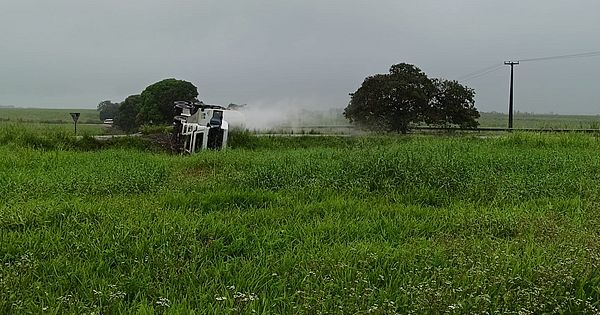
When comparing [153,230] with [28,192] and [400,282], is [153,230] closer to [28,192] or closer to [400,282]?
[400,282]

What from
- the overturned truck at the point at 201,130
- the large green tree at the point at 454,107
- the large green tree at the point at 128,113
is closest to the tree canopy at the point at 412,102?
the large green tree at the point at 454,107

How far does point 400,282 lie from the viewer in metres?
3.31

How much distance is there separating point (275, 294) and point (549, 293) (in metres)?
1.75

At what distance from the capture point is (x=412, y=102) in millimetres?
26219

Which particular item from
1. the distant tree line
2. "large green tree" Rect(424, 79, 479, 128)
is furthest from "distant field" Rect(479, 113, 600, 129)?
the distant tree line

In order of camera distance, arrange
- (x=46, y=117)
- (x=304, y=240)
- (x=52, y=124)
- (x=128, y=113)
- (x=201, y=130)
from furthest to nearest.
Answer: (x=46, y=117), (x=128, y=113), (x=52, y=124), (x=201, y=130), (x=304, y=240)

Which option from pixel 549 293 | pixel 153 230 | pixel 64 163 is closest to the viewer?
pixel 549 293

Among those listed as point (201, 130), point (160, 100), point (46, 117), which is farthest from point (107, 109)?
point (201, 130)

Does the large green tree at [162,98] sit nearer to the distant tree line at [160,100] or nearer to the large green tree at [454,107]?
the distant tree line at [160,100]

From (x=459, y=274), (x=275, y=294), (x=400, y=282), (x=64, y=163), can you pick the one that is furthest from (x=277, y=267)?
(x=64, y=163)

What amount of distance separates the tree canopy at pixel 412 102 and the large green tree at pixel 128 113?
15.4 meters

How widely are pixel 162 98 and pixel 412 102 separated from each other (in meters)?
15.0

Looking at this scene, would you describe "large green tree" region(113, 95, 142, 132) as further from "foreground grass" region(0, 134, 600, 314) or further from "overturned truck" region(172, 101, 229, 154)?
"foreground grass" region(0, 134, 600, 314)

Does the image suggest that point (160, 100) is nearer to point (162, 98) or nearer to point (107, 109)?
point (162, 98)
